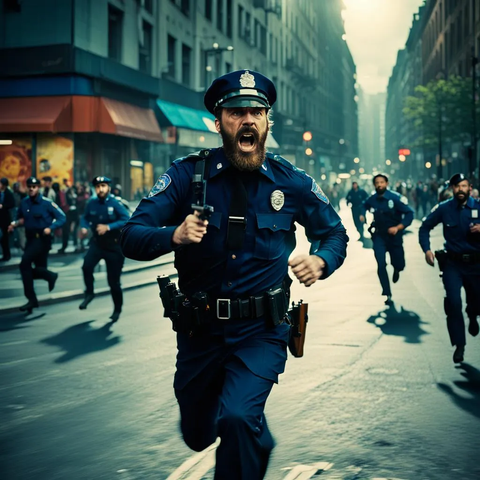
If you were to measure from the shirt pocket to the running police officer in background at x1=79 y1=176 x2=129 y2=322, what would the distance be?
6940 mm

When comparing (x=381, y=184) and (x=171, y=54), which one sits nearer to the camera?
(x=381, y=184)

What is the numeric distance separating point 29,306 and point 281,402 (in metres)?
6.15

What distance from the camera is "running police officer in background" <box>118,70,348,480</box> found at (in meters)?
3.52

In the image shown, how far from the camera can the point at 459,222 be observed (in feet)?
25.3

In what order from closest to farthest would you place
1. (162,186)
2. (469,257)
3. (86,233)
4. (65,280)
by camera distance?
(162,186), (469,257), (86,233), (65,280)

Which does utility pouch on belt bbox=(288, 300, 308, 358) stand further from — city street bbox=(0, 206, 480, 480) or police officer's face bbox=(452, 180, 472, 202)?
police officer's face bbox=(452, 180, 472, 202)

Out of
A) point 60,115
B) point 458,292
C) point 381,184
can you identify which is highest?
point 60,115

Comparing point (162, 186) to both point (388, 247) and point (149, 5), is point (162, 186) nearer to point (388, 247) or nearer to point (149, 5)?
point (388, 247)

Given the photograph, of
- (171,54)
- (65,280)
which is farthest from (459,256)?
(171,54)

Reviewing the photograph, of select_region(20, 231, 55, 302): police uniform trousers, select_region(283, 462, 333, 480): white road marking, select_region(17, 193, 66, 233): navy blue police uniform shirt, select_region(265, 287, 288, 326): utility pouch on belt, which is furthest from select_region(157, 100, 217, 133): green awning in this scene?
select_region(265, 287, 288, 326): utility pouch on belt

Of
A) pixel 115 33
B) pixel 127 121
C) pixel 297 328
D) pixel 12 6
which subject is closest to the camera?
pixel 297 328

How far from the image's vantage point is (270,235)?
12.0ft

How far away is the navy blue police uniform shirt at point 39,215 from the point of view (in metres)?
11.3

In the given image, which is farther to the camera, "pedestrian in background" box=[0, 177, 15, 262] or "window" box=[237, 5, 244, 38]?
"window" box=[237, 5, 244, 38]
